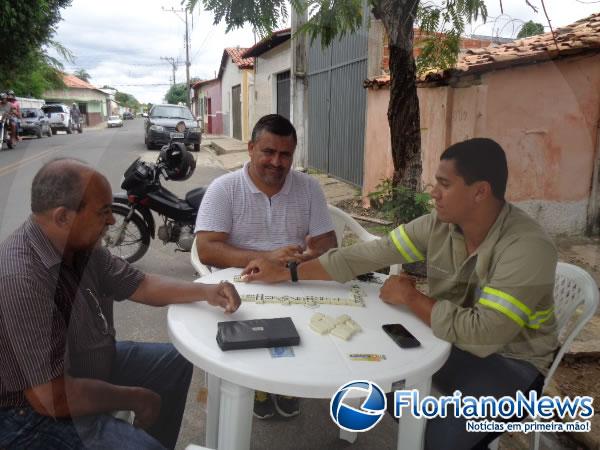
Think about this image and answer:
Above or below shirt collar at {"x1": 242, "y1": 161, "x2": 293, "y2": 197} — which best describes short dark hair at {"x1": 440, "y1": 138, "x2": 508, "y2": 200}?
above

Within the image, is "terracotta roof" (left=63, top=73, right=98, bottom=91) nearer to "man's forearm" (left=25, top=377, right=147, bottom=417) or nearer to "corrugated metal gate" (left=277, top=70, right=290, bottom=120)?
"man's forearm" (left=25, top=377, right=147, bottom=417)

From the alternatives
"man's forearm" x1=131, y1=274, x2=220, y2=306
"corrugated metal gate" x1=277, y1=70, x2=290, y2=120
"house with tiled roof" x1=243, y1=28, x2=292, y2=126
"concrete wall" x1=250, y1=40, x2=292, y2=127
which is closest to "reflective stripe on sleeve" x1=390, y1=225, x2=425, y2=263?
"man's forearm" x1=131, y1=274, x2=220, y2=306

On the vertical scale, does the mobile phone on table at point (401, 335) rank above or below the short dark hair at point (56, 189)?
below

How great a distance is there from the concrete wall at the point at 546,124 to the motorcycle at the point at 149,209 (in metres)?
2.38

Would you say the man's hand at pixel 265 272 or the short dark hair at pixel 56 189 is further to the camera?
the man's hand at pixel 265 272

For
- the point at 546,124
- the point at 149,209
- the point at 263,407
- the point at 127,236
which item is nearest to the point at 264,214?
the point at 263,407

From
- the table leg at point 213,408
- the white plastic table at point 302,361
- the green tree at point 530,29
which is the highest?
the green tree at point 530,29

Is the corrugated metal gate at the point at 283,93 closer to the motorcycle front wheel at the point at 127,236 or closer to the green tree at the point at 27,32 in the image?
the motorcycle front wheel at the point at 127,236

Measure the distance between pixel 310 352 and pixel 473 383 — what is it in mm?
627

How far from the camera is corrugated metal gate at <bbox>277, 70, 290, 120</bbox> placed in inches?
483

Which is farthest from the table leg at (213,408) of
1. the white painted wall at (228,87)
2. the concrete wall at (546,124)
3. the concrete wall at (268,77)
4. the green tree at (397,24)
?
the white painted wall at (228,87)

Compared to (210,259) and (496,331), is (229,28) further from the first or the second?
(496,331)

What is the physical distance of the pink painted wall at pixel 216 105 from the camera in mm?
24297
